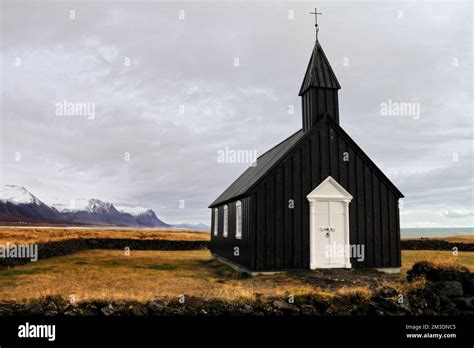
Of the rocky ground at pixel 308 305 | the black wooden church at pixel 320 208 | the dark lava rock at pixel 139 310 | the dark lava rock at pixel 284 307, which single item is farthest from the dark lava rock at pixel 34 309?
the black wooden church at pixel 320 208

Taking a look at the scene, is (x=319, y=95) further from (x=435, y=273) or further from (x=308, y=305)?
(x=308, y=305)

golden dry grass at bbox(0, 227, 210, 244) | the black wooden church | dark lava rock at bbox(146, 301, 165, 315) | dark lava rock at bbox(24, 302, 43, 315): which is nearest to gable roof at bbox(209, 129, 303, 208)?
the black wooden church

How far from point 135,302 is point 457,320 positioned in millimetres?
8511

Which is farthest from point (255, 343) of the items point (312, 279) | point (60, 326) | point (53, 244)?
point (53, 244)

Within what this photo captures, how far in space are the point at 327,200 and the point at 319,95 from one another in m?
5.23

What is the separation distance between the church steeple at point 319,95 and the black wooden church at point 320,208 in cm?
5

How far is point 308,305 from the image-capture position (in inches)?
445

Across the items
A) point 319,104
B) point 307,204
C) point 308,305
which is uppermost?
point 319,104

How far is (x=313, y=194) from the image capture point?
17.9m

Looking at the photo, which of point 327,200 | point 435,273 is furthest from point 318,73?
point 435,273

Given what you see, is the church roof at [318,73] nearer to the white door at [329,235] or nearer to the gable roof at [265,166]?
the gable roof at [265,166]

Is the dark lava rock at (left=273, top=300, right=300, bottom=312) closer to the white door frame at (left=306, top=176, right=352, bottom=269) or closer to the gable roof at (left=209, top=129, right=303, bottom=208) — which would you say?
the white door frame at (left=306, top=176, right=352, bottom=269)

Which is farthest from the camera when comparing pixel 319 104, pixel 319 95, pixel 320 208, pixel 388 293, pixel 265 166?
pixel 265 166

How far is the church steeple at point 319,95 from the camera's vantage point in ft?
64.0
